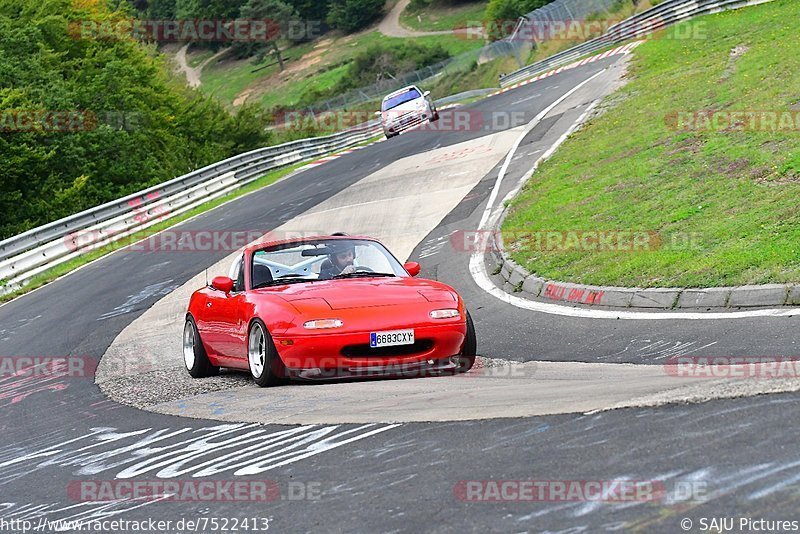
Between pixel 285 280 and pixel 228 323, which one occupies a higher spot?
pixel 285 280

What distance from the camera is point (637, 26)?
51.8 metres

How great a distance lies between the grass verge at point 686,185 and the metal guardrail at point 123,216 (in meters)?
10.4

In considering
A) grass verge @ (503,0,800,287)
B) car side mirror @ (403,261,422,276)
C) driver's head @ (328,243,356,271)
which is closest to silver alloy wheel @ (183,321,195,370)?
driver's head @ (328,243,356,271)

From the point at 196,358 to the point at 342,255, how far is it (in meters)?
1.82

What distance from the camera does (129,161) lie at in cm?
3866

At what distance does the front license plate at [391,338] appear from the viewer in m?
9.23

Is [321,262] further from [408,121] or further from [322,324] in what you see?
[408,121]

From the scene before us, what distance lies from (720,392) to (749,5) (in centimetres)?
3953

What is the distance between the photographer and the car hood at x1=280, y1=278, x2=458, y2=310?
9.57 meters

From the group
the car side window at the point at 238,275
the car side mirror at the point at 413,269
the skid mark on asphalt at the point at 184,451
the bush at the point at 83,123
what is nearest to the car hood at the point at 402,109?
the bush at the point at 83,123

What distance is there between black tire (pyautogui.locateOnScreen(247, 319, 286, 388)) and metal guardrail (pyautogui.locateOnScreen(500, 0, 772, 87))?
36.4 m

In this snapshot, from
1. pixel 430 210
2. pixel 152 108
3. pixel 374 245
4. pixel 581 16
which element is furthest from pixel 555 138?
pixel 581 16

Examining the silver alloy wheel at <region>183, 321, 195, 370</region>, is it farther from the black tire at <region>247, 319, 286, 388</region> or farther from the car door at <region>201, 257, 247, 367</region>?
the black tire at <region>247, 319, 286, 388</region>

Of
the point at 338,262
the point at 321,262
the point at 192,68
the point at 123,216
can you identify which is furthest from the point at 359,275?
the point at 192,68
